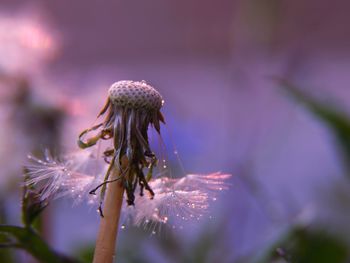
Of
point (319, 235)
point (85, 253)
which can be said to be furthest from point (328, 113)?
point (85, 253)

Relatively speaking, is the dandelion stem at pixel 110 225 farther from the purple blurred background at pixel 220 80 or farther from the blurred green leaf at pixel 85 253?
the blurred green leaf at pixel 85 253

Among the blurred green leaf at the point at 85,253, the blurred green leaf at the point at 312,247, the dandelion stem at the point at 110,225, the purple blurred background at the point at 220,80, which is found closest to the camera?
the dandelion stem at the point at 110,225

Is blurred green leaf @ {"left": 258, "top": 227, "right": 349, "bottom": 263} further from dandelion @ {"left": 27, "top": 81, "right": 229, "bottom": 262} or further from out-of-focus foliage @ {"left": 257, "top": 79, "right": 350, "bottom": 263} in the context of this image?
dandelion @ {"left": 27, "top": 81, "right": 229, "bottom": 262}

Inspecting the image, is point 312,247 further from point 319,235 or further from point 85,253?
point 85,253

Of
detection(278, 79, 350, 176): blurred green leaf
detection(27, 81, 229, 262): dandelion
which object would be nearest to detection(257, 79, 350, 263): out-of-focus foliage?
detection(278, 79, 350, 176): blurred green leaf

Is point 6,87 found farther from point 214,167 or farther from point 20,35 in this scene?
point 214,167

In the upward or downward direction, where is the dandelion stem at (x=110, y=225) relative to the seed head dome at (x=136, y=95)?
downward

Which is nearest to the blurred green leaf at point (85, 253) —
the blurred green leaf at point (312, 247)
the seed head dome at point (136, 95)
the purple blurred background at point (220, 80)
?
the purple blurred background at point (220, 80)
